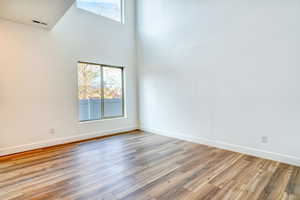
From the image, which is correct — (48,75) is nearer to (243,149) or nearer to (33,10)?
(33,10)

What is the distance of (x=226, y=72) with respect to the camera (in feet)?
11.7

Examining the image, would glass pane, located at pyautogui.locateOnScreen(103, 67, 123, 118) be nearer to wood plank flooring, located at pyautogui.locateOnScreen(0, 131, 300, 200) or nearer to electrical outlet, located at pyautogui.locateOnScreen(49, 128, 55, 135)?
electrical outlet, located at pyautogui.locateOnScreen(49, 128, 55, 135)

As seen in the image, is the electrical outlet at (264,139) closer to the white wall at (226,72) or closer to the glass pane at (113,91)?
the white wall at (226,72)

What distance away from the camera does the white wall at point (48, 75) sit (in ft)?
10.9

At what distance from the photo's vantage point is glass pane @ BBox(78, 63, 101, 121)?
4.40 m

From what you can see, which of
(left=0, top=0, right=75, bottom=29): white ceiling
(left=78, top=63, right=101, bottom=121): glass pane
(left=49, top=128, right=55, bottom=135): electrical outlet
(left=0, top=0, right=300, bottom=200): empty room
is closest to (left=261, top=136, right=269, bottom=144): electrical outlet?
(left=0, top=0, right=300, bottom=200): empty room

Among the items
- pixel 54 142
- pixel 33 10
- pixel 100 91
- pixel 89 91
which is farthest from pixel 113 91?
pixel 33 10

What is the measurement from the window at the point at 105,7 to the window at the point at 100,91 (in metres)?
1.44

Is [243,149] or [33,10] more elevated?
[33,10]

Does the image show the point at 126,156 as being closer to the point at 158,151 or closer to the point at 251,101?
the point at 158,151

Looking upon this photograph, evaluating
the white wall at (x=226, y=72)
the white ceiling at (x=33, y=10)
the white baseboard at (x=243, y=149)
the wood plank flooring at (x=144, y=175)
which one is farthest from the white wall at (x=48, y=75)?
the white baseboard at (x=243, y=149)

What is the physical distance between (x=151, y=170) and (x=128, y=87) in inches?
124

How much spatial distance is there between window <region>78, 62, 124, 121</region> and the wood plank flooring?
1241 mm

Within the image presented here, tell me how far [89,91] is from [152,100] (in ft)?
5.96
